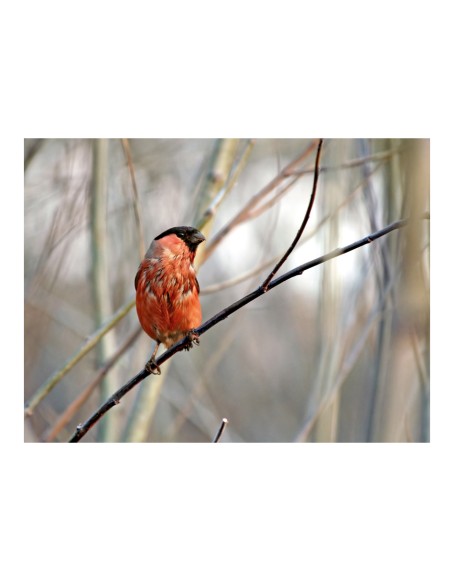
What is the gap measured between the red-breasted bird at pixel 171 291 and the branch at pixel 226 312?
0.54ft

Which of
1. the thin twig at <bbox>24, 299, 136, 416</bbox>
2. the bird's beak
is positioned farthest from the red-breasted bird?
the thin twig at <bbox>24, 299, 136, 416</bbox>

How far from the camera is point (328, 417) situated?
8.75 feet

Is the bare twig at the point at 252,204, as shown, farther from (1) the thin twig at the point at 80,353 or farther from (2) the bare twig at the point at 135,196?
(1) the thin twig at the point at 80,353

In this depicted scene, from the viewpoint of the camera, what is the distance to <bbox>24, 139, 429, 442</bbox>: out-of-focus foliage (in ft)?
9.16

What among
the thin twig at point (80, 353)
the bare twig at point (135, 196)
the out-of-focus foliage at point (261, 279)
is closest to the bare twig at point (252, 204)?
the out-of-focus foliage at point (261, 279)

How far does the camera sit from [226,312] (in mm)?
2088

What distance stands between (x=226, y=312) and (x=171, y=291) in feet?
1.97

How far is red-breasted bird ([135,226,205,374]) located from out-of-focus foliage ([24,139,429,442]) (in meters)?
0.13

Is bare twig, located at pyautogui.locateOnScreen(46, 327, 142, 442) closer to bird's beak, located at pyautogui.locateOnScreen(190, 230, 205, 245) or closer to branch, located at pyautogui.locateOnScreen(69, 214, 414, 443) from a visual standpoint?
branch, located at pyautogui.locateOnScreen(69, 214, 414, 443)
